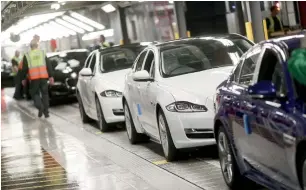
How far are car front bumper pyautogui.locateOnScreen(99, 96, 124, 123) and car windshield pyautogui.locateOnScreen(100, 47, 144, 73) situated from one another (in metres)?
1.32

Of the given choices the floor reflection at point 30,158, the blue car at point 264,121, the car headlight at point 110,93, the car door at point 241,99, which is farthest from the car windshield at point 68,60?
the car door at point 241,99

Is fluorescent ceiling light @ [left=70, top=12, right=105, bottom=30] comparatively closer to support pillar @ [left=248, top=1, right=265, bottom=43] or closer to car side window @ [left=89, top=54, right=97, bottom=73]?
support pillar @ [left=248, top=1, right=265, bottom=43]

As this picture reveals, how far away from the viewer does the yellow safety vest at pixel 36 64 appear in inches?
814

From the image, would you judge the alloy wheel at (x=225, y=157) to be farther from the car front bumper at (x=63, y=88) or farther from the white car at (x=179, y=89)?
the car front bumper at (x=63, y=88)

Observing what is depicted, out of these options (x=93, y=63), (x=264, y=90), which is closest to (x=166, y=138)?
(x=264, y=90)

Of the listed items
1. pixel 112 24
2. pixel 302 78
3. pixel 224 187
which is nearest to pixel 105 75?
pixel 224 187

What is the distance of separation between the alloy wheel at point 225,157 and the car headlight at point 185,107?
1933 mm

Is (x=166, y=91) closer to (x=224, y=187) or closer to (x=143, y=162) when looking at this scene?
(x=143, y=162)

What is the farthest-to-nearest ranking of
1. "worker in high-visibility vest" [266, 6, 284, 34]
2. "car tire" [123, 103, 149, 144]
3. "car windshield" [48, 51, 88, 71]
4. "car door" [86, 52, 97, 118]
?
"car windshield" [48, 51, 88, 71] → "worker in high-visibility vest" [266, 6, 284, 34] → "car door" [86, 52, 97, 118] → "car tire" [123, 103, 149, 144]

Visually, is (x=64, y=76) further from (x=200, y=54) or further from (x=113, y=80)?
(x=200, y=54)

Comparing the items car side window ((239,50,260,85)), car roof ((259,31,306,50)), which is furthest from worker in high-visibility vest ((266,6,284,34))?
car roof ((259,31,306,50))

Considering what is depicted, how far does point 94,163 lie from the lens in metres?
12.1

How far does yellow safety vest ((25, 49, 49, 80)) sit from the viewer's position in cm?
2067

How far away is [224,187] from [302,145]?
108 inches
